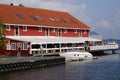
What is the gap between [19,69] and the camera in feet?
187

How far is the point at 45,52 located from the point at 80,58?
268 inches

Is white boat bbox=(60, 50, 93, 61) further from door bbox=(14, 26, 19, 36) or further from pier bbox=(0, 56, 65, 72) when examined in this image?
door bbox=(14, 26, 19, 36)

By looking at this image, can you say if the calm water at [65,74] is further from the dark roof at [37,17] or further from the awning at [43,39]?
the dark roof at [37,17]

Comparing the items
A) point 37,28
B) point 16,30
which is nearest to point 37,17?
point 37,28

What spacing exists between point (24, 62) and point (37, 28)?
77.3ft

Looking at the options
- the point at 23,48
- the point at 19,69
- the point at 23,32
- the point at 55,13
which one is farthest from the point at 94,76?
the point at 55,13

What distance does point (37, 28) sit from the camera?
81.4 meters

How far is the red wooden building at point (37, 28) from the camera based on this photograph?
7294cm

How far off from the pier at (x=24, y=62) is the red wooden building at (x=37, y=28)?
7892mm

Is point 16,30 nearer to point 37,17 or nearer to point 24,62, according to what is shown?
point 37,17

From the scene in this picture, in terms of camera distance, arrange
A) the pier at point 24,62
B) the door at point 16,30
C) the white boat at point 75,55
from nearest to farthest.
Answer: the pier at point 24,62
the white boat at point 75,55
the door at point 16,30

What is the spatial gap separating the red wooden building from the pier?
789 centimetres

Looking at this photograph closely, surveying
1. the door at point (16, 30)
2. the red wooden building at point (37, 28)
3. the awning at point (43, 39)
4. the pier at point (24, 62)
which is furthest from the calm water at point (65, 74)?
the door at point (16, 30)

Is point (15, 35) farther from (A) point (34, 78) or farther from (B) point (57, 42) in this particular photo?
(A) point (34, 78)
